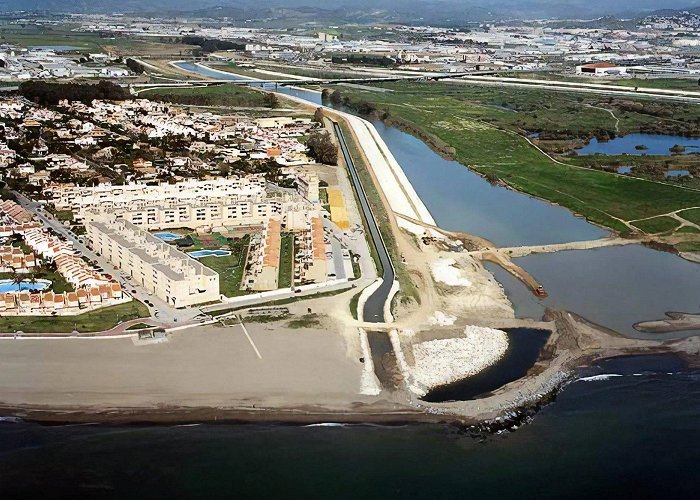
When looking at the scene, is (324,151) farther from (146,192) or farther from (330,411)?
(330,411)

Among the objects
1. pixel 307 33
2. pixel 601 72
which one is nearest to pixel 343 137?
pixel 601 72

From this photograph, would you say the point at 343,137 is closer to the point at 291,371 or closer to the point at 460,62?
the point at 291,371

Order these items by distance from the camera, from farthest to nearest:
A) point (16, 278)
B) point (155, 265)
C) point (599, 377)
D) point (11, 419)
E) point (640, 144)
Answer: point (640, 144) < point (16, 278) < point (155, 265) < point (599, 377) < point (11, 419)

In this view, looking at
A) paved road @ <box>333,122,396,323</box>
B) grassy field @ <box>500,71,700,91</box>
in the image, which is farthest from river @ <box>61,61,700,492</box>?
grassy field @ <box>500,71,700,91</box>

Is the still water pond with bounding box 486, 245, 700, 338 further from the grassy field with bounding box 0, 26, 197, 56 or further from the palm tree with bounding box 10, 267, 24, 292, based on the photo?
the grassy field with bounding box 0, 26, 197, 56

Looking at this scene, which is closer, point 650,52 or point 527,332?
point 527,332

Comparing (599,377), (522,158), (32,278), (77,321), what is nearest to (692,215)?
(522,158)
